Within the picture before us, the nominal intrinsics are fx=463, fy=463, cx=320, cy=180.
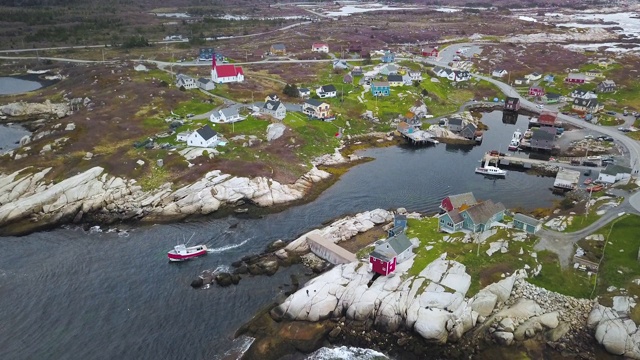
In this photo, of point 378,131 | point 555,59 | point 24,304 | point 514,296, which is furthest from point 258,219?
point 555,59

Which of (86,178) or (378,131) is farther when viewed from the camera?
(378,131)

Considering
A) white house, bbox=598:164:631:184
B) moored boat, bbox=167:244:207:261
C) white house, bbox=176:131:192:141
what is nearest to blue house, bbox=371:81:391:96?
white house, bbox=176:131:192:141

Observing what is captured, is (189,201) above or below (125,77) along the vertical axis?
below

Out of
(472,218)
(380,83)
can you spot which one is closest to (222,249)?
(472,218)

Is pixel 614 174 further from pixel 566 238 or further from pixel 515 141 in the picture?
pixel 566 238

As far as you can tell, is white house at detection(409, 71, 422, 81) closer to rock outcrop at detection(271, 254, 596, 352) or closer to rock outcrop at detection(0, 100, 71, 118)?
rock outcrop at detection(271, 254, 596, 352)

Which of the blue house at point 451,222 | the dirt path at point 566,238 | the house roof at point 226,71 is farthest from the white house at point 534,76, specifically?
the blue house at point 451,222

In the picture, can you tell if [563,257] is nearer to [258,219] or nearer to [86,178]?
[258,219]

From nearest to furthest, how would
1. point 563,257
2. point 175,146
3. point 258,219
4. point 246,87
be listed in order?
point 563,257, point 258,219, point 175,146, point 246,87
